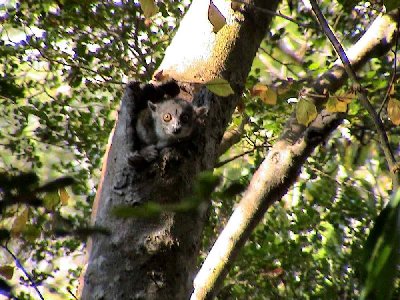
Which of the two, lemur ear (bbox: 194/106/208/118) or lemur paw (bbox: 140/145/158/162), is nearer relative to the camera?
lemur paw (bbox: 140/145/158/162)

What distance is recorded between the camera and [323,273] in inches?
194

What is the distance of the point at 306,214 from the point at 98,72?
2.08 metres

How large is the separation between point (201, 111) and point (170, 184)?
43cm

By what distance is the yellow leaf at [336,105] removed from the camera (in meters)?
2.62

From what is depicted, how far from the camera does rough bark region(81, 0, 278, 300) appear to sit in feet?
5.95

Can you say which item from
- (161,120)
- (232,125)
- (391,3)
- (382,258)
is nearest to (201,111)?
(161,120)

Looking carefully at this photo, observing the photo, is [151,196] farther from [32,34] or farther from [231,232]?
[32,34]

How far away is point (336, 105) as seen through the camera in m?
2.64

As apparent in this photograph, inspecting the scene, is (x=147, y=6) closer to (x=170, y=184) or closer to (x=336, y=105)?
(x=170, y=184)

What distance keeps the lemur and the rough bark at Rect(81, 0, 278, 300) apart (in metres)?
0.05

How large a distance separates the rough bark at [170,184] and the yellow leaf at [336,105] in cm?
41

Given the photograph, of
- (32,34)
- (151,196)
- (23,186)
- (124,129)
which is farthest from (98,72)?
(23,186)

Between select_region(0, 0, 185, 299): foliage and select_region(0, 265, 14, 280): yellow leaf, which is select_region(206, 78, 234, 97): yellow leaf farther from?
select_region(0, 0, 185, 299): foliage

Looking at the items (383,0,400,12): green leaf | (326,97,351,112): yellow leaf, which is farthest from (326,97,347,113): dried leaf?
(383,0,400,12): green leaf
